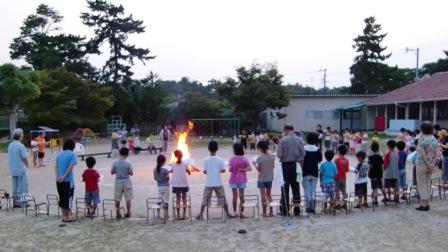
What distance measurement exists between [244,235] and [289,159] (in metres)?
2.07

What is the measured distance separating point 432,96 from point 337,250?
28957 millimetres

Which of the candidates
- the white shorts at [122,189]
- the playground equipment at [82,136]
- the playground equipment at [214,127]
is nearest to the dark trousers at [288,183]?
the white shorts at [122,189]

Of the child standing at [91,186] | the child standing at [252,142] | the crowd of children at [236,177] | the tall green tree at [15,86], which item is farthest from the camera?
the tall green tree at [15,86]

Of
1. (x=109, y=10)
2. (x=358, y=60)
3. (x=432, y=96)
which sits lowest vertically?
(x=432, y=96)

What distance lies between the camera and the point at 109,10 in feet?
156

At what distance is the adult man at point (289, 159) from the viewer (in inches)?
376

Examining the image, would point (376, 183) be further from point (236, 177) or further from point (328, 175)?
point (236, 177)

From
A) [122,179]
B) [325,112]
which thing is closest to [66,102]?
[325,112]

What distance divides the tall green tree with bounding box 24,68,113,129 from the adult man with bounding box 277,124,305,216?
3088cm

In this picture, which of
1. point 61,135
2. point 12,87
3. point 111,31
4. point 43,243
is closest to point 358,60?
point 111,31

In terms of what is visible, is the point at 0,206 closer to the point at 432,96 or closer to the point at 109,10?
the point at 432,96

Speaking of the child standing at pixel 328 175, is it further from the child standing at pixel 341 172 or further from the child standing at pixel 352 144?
the child standing at pixel 352 144

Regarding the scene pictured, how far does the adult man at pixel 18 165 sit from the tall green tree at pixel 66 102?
26.8 m

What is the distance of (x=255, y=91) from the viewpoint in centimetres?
3994
